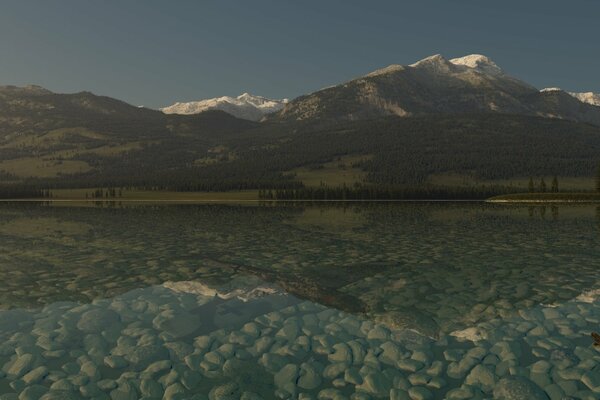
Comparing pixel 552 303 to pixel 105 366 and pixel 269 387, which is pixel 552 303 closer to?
pixel 269 387

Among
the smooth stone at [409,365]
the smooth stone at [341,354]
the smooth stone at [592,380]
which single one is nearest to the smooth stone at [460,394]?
the smooth stone at [409,365]

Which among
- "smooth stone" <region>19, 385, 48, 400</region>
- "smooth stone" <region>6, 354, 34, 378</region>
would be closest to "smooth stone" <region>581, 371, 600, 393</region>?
"smooth stone" <region>19, 385, 48, 400</region>

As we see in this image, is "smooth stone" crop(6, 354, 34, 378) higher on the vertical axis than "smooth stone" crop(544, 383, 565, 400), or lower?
higher

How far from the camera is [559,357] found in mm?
16438

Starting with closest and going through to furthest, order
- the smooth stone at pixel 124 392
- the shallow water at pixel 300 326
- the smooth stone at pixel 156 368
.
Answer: the smooth stone at pixel 124 392 → the shallow water at pixel 300 326 → the smooth stone at pixel 156 368

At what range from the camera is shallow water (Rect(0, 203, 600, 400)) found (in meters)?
14.3

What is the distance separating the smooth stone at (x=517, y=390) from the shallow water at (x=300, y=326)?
6cm

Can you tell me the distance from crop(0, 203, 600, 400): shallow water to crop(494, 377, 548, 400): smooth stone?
2.4 inches

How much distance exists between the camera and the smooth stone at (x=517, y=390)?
13.4 metres

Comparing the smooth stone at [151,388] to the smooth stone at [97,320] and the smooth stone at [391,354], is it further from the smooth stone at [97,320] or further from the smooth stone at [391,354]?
the smooth stone at [391,354]

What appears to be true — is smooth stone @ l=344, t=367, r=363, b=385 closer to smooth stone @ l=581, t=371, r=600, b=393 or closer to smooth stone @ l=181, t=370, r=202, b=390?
smooth stone @ l=181, t=370, r=202, b=390

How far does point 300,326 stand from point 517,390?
9.40 meters

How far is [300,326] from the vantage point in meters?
20.0

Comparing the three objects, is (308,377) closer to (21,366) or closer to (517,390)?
(517,390)
